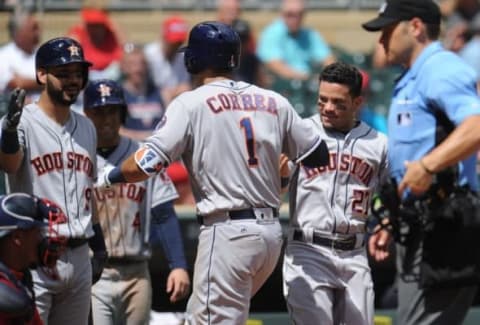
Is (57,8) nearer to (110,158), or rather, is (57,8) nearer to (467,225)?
(110,158)

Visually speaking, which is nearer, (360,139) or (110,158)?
(360,139)

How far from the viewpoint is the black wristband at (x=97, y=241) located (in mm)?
5883

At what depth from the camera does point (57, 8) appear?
39.6 ft

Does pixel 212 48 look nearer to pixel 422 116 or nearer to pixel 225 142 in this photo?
pixel 225 142

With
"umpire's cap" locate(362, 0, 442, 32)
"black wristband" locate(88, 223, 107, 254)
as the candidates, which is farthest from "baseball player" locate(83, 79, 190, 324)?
"umpire's cap" locate(362, 0, 442, 32)

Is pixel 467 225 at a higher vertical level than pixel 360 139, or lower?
lower

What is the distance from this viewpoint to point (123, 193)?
6.49 meters

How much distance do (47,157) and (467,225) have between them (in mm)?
1986

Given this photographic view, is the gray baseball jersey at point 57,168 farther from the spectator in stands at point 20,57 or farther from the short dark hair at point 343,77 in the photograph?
the spectator in stands at point 20,57

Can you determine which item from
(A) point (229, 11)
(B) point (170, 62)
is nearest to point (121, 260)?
(B) point (170, 62)

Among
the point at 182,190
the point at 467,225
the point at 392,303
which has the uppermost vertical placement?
the point at 467,225

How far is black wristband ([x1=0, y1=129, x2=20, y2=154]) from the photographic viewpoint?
5.24 m

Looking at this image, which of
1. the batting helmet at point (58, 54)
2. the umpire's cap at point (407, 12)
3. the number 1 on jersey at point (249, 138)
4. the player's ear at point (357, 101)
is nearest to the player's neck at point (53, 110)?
the batting helmet at point (58, 54)

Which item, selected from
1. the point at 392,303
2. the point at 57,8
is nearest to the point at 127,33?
the point at 57,8
